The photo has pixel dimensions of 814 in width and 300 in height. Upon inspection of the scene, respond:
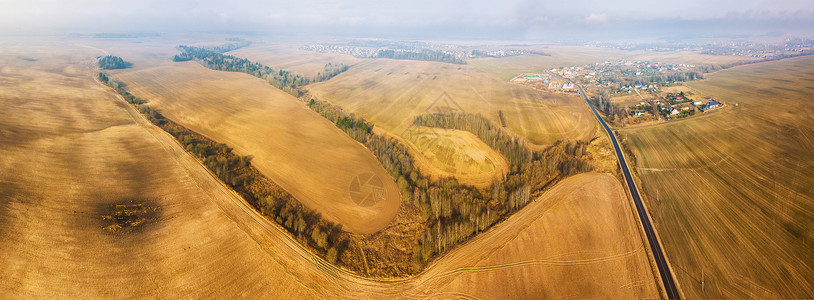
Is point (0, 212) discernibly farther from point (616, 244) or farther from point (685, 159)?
point (685, 159)

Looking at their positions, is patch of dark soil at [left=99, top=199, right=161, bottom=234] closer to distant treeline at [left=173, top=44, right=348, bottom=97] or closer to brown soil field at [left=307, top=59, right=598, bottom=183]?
brown soil field at [left=307, top=59, right=598, bottom=183]

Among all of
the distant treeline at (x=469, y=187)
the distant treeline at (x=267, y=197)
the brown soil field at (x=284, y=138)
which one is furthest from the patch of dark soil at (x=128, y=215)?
the distant treeline at (x=469, y=187)

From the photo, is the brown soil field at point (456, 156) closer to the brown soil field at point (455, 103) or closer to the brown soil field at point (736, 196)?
the brown soil field at point (455, 103)

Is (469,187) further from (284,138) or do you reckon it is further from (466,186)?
(284,138)

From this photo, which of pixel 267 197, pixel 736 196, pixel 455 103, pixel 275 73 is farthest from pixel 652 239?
pixel 275 73

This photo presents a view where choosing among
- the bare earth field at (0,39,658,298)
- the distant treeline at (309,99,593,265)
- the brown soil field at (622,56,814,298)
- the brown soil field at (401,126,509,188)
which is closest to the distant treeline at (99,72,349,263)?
the bare earth field at (0,39,658,298)

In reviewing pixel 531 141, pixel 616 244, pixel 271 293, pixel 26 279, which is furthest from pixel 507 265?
pixel 26 279
